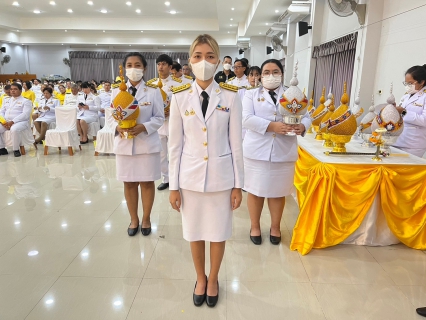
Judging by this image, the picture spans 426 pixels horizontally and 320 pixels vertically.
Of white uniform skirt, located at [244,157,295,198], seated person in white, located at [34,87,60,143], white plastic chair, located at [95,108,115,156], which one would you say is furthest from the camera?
seated person in white, located at [34,87,60,143]

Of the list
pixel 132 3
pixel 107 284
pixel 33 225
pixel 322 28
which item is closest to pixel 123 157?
pixel 107 284

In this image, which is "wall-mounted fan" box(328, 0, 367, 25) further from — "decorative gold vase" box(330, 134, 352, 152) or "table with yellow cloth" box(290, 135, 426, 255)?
"table with yellow cloth" box(290, 135, 426, 255)

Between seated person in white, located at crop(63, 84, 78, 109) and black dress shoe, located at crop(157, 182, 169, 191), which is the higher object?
seated person in white, located at crop(63, 84, 78, 109)

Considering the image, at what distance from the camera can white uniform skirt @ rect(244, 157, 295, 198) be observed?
7.75ft

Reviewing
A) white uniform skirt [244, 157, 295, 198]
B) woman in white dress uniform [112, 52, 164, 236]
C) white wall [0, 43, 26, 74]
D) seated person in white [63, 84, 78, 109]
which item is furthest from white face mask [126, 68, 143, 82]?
white wall [0, 43, 26, 74]

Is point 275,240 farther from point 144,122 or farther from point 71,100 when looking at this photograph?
point 71,100

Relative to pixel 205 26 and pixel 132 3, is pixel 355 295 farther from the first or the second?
pixel 205 26

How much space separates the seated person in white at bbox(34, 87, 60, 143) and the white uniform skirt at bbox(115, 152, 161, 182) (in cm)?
502

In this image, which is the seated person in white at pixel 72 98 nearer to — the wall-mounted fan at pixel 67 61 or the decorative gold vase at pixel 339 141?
the decorative gold vase at pixel 339 141

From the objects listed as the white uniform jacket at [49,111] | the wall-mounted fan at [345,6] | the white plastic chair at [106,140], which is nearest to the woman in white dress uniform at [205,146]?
the wall-mounted fan at [345,6]

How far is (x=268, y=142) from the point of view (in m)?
2.30

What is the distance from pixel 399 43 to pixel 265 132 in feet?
9.29

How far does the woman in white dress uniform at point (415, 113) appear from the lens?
285 centimetres

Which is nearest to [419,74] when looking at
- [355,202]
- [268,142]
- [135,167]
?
[355,202]
